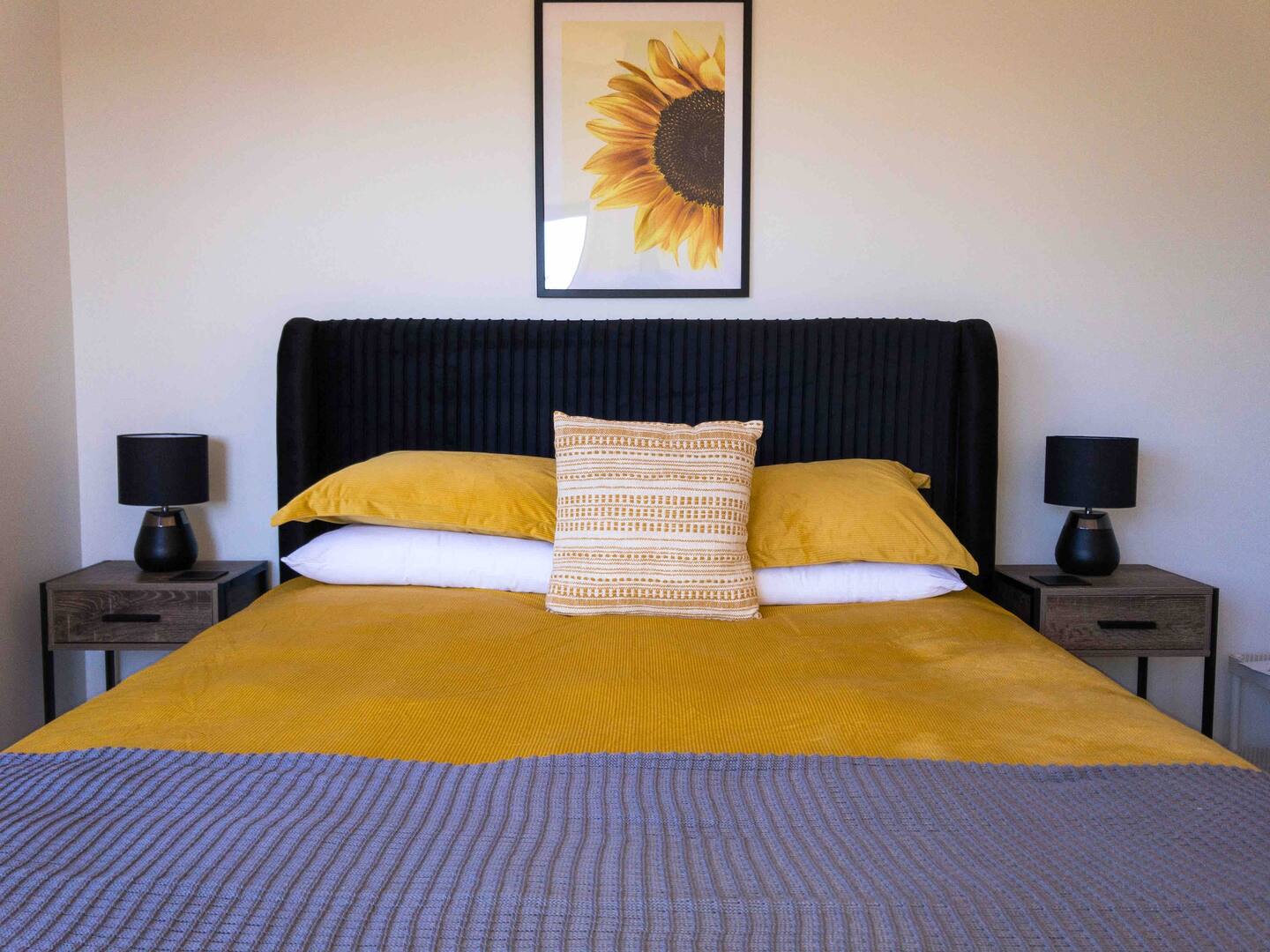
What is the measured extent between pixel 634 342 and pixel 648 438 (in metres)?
0.60

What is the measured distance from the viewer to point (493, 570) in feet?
7.10

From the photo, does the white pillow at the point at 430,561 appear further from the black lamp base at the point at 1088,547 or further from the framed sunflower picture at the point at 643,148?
the black lamp base at the point at 1088,547

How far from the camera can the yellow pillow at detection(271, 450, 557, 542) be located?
7.14ft

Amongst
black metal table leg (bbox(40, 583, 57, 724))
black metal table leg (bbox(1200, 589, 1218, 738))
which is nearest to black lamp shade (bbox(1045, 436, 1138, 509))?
black metal table leg (bbox(1200, 589, 1218, 738))

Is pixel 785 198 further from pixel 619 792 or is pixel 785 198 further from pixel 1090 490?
pixel 619 792

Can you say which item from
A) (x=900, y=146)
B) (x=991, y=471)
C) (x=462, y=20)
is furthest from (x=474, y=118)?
(x=991, y=471)

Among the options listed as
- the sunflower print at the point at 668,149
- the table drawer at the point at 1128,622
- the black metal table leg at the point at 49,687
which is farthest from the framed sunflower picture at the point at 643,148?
the black metal table leg at the point at 49,687

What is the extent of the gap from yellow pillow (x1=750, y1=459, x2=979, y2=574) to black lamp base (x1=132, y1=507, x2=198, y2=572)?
59.5 inches

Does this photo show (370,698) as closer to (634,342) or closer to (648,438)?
(648,438)

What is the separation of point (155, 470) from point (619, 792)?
6.11 feet

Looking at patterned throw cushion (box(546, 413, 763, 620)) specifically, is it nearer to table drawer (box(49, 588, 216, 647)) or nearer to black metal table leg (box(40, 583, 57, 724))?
table drawer (box(49, 588, 216, 647))

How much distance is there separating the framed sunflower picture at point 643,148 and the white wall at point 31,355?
4.37 feet

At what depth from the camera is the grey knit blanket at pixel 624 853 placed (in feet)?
2.63

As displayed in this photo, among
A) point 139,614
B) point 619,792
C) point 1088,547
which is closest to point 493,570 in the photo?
point 139,614
